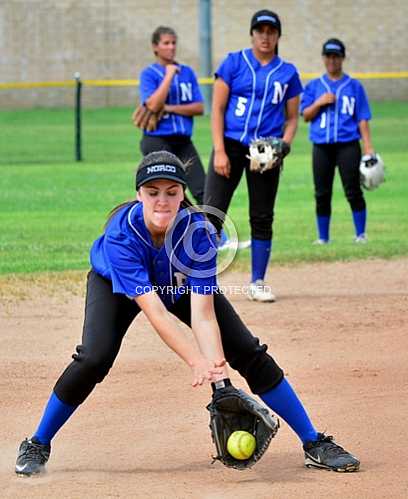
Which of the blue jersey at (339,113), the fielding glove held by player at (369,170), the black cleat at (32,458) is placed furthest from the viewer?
the fielding glove held by player at (369,170)

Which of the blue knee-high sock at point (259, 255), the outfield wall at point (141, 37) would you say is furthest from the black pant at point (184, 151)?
the outfield wall at point (141, 37)

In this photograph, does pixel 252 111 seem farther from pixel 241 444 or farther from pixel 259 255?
pixel 241 444

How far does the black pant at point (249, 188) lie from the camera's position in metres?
8.21

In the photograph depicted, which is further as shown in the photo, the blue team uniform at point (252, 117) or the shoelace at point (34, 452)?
the blue team uniform at point (252, 117)

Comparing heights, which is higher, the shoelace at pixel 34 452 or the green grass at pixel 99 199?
the shoelace at pixel 34 452

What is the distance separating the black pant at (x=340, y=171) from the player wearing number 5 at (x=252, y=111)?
2737mm

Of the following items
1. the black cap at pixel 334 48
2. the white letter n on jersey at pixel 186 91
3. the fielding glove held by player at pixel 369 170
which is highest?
the black cap at pixel 334 48

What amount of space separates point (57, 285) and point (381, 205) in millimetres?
6369

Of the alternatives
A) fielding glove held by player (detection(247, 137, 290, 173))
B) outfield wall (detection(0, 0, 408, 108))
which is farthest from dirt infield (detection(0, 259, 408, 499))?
outfield wall (detection(0, 0, 408, 108))

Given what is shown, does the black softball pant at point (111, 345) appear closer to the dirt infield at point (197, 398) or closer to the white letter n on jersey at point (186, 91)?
the dirt infield at point (197, 398)

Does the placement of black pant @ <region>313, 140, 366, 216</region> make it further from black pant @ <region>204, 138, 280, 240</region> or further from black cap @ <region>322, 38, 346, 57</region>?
black pant @ <region>204, 138, 280, 240</region>

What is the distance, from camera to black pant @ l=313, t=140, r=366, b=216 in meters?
11.0

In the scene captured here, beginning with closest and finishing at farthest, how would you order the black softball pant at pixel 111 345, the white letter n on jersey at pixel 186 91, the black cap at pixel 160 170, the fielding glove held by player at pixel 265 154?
the black cap at pixel 160 170 → the black softball pant at pixel 111 345 → the fielding glove held by player at pixel 265 154 → the white letter n on jersey at pixel 186 91

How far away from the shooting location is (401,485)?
4430 mm
